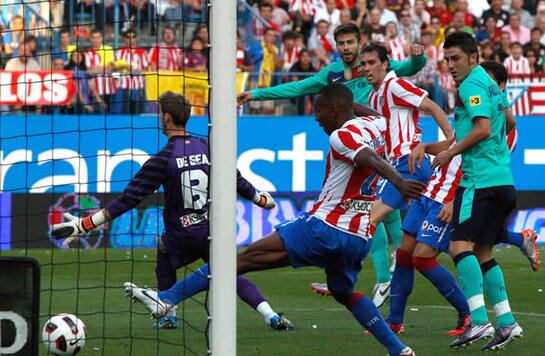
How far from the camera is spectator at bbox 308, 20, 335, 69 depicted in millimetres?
19297

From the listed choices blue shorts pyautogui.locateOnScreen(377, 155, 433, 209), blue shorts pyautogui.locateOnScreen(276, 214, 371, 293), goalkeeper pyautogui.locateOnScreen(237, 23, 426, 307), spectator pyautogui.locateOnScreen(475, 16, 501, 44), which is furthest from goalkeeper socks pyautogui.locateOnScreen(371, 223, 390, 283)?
spectator pyautogui.locateOnScreen(475, 16, 501, 44)

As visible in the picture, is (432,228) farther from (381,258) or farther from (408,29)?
(408,29)

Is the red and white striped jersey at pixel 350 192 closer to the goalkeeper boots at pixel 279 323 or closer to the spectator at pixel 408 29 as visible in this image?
the goalkeeper boots at pixel 279 323

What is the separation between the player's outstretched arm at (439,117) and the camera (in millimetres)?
9102

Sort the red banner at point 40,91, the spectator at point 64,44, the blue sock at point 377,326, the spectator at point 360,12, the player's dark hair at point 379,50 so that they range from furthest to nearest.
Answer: the spectator at point 360,12
the spectator at point 64,44
the red banner at point 40,91
the player's dark hair at point 379,50
the blue sock at point 377,326

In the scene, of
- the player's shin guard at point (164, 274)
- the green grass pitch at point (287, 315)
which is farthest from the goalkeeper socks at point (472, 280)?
the player's shin guard at point (164, 274)

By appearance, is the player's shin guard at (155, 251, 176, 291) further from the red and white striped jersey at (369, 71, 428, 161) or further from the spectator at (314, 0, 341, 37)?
the spectator at (314, 0, 341, 37)

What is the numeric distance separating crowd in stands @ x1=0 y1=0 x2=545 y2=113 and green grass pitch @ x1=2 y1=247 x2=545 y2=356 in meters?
4.34

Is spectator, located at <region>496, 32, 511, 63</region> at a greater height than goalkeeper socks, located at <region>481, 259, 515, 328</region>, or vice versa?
spectator, located at <region>496, 32, 511, 63</region>

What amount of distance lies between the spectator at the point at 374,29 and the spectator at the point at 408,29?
1.24ft

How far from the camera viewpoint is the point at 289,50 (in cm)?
1920

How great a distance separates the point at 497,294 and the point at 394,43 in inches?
461

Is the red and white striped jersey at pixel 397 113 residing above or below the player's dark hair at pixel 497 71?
below

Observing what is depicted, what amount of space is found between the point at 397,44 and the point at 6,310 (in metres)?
14.1
